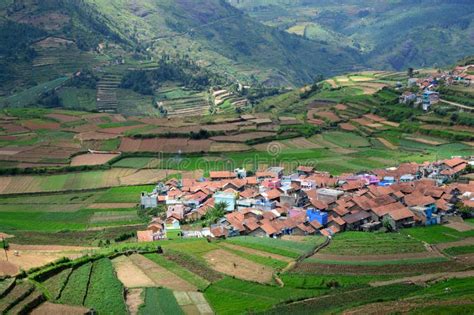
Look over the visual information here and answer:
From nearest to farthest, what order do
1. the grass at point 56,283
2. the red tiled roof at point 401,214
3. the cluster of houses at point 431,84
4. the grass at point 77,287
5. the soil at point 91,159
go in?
1. the grass at point 77,287
2. the grass at point 56,283
3. the red tiled roof at point 401,214
4. the soil at point 91,159
5. the cluster of houses at point 431,84

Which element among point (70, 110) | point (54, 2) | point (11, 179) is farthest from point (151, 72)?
point (11, 179)

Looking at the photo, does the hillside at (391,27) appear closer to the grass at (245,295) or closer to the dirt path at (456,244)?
the dirt path at (456,244)

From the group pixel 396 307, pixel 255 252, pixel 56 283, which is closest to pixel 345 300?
Result: pixel 396 307

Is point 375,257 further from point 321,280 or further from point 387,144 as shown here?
point 387,144

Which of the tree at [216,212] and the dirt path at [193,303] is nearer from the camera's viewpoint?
the dirt path at [193,303]

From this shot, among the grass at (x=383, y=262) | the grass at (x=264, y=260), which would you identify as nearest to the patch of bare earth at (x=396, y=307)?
the grass at (x=383, y=262)
